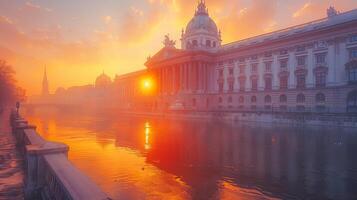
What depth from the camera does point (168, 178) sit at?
16.5 meters

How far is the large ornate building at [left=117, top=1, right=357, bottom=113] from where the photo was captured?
5691 cm

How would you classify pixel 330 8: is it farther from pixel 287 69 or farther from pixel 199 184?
pixel 199 184

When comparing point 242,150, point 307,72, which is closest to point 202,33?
point 307,72

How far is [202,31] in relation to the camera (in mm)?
111062

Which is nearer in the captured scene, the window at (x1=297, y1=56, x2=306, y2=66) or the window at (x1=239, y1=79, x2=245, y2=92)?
the window at (x1=297, y1=56, x2=306, y2=66)

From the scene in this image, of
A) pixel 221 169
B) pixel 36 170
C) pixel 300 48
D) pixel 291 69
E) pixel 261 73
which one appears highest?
pixel 300 48

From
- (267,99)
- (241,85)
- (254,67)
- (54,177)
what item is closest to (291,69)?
(267,99)

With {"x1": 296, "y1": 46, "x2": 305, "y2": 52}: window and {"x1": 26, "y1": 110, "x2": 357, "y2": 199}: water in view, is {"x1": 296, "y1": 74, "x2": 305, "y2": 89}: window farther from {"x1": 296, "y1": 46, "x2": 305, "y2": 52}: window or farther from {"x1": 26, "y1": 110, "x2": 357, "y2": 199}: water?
{"x1": 26, "y1": 110, "x2": 357, "y2": 199}: water

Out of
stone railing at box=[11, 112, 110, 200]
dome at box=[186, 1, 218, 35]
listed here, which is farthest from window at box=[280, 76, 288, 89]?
stone railing at box=[11, 112, 110, 200]

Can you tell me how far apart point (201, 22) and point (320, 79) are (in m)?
63.7

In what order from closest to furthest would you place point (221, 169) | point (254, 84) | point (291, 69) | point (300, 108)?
1. point (221, 169)
2. point (300, 108)
3. point (291, 69)
4. point (254, 84)

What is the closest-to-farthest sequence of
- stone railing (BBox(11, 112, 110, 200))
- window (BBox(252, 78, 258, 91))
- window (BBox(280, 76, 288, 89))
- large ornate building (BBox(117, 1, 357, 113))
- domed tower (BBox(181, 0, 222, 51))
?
1. stone railing (BBox(11, 112, 110, 200))
2. large ornate building (BBox(117, 1, 357, 113))
3. window (BBox(280, 76, 288, 89))
4. window (BBox(252, 78, 258, 91))
5. domed tower (BBox(181, 0, 222, 51))

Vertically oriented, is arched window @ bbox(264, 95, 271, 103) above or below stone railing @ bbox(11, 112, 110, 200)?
above

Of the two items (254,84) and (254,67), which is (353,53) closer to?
(254,67)
